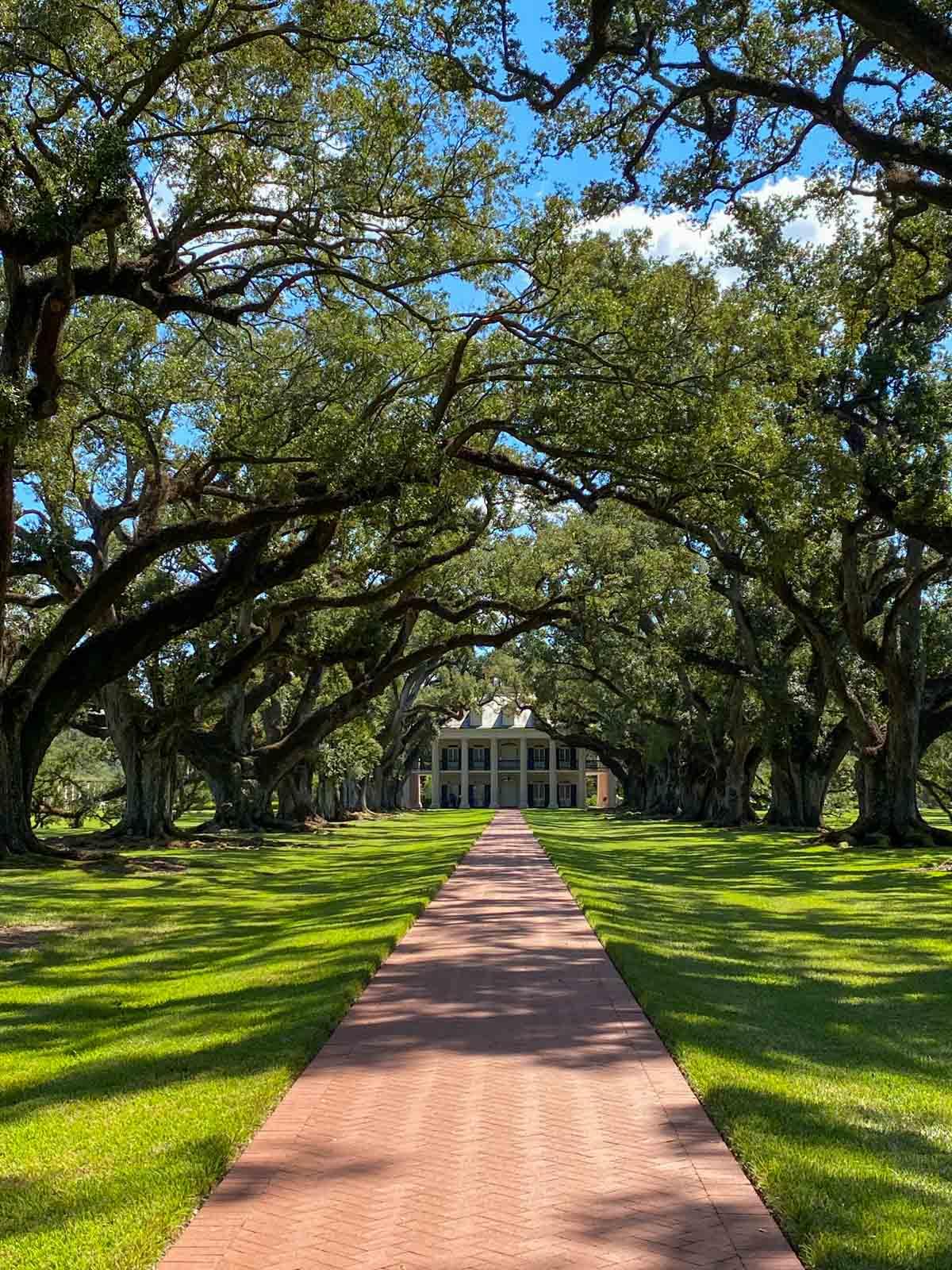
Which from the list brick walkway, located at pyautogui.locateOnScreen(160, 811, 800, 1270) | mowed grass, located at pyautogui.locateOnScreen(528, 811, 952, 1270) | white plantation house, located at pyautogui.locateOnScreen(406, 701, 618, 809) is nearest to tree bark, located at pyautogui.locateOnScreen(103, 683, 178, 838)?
mowed grass, located at pyautogui.locateOnScreen(528, 811, 952, 1270)

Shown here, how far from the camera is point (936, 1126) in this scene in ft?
17.2

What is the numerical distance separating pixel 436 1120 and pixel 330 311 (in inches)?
553

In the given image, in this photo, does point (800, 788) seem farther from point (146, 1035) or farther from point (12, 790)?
point (146, 1035)

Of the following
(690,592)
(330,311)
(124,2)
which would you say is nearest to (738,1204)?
(124,2)

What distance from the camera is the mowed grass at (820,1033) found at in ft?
13.5

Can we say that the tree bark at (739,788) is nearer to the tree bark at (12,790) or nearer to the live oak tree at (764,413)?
the live oak tree at (764,413)

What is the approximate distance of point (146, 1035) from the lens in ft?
23.4

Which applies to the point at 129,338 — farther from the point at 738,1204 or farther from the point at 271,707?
the point at 271,707

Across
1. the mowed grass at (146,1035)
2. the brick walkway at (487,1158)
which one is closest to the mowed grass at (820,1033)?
the brick walkway at (487,1158)

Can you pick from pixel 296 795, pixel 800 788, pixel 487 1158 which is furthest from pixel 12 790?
pixel 800 788

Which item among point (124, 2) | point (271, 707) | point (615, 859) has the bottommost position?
point (615, 859)

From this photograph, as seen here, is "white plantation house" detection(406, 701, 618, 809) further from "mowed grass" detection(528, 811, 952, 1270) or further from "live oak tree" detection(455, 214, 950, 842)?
"mowed grass" detection(528, 811, 952, 1270)

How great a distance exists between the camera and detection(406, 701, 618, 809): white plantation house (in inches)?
3647

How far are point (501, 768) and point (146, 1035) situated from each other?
87834mm
